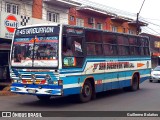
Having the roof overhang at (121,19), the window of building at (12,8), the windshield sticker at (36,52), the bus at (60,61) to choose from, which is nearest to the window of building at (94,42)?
the bus at (60,61)

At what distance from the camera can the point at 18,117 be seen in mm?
9289

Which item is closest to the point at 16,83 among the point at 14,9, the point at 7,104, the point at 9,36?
the point at 7,104

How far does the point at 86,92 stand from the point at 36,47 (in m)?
2.75

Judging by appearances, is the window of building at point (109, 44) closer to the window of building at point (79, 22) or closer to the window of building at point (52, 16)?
the window of building at point (52, 16)

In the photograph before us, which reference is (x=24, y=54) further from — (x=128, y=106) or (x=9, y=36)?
(x=9, y=36)

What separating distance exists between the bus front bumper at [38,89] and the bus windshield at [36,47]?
74 centimetres

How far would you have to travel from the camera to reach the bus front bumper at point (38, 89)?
11.0 meters

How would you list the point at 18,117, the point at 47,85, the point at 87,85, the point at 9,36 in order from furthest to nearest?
the point at 9,36 → the point at 87,85 → the point at 47,85 → the point at 18,117

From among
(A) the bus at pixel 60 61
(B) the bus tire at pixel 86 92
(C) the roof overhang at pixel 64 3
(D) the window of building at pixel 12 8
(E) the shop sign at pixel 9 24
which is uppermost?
(C) the roof overhang at pixel 64 3

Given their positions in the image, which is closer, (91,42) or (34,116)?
(34,116)

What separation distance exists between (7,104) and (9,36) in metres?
6.02

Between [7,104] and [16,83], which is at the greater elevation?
[16,83]

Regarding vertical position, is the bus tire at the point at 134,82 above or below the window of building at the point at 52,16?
below

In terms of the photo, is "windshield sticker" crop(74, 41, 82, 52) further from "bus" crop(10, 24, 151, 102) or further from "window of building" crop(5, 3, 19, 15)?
"window of building" crop(5, 3, 19, 15)
